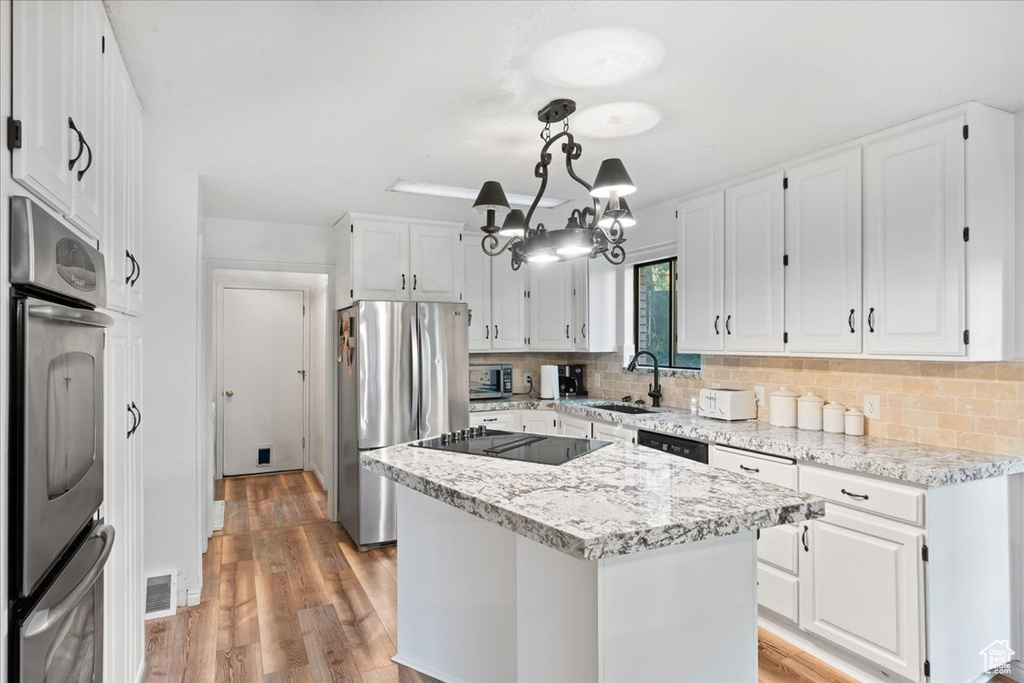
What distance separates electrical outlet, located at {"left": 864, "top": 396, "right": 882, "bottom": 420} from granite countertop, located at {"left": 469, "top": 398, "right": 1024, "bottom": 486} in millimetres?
135

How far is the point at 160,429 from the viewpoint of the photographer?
3.05 metres

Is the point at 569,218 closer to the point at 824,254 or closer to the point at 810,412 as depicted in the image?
the point at 824,254

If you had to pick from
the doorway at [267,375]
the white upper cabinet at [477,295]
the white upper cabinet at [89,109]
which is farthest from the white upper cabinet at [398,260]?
the white upper cabinet at [89,109]

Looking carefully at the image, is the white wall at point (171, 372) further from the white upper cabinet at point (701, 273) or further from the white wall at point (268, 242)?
the white upper cabinet at point (701, 273)

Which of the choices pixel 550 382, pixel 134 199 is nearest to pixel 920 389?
pixel 550 382

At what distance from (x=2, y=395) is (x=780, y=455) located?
8.97ft

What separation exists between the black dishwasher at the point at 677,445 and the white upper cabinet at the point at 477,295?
171 cm

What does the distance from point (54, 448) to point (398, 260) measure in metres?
3.20

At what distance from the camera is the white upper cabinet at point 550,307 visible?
4.82 metres

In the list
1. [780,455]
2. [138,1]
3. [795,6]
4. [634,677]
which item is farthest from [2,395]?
[780,455]

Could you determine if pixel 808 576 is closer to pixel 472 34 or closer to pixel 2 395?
pixel 472 34

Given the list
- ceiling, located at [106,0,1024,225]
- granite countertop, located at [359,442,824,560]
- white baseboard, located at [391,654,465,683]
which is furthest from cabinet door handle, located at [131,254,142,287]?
white baseboard, located at [391,654,465,683]

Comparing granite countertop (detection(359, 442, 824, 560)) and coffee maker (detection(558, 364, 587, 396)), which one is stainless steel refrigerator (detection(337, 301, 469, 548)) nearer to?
coffee maker (detection(558, 364, 587, 396))

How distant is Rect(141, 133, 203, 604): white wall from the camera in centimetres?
304
